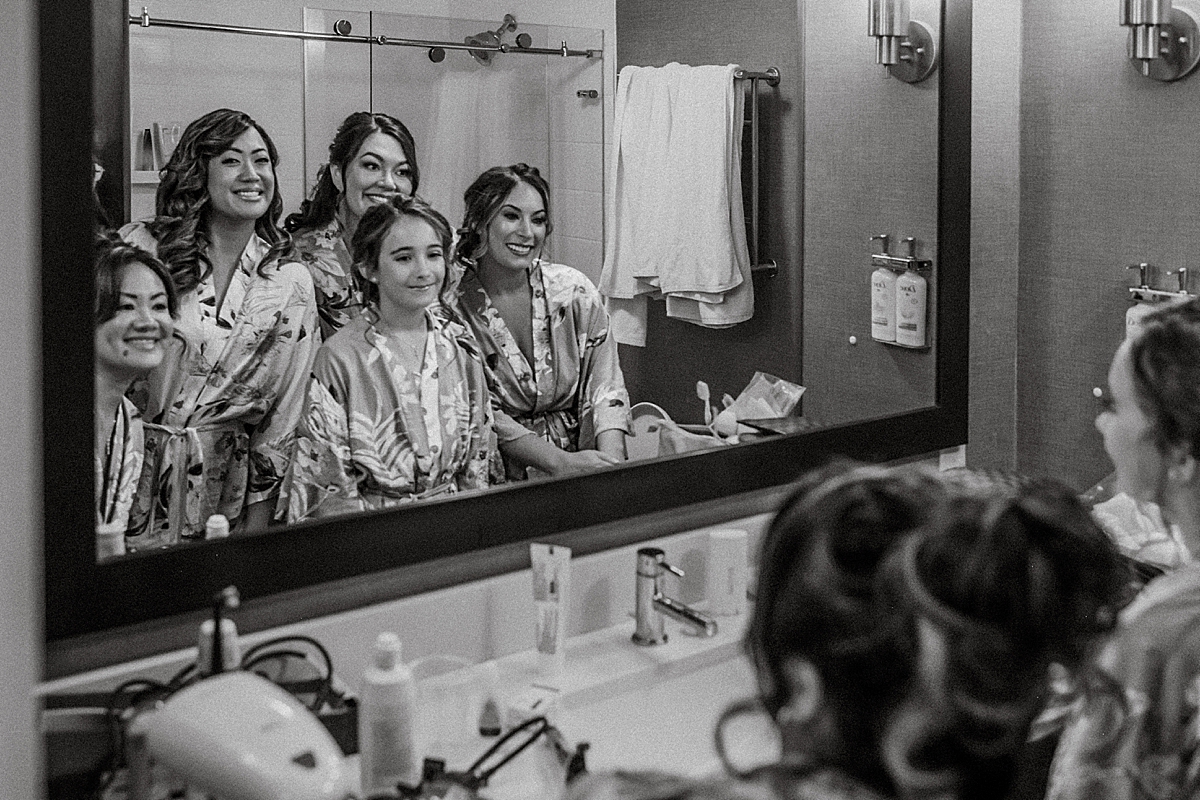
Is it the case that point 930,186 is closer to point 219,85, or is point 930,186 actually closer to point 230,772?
point 219,85

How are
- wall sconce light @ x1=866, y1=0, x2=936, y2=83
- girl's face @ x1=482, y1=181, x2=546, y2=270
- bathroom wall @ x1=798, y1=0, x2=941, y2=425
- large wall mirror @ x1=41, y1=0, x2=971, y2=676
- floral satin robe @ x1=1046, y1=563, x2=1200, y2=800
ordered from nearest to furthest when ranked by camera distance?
floral satin robe @ x1=1046, y1=563, x2=1200, y2=800
large wall mirror @ x1=41, y1=0, x2=971, y2=676
girl's face @ x1=482, y1=181, x2=546, y2=270
bathroom wall @ x1=798, y1=0, x2=941, y2=425
wall sconce light @ x1=866, y1=0, x2=936, y2=83

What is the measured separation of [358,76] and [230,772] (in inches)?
32.3

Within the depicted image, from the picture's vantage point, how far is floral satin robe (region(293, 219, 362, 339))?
5.57 ft

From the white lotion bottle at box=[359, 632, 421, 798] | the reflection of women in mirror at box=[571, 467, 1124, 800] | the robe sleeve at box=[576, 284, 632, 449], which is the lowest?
the white lotion bottle at box=[359, 632, 421, 798]

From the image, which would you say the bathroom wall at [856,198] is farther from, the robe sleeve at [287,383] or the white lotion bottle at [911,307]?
the robe sleeve at [287,383]

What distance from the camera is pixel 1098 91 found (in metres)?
2.41

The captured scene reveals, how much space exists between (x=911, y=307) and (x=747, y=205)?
41 cm

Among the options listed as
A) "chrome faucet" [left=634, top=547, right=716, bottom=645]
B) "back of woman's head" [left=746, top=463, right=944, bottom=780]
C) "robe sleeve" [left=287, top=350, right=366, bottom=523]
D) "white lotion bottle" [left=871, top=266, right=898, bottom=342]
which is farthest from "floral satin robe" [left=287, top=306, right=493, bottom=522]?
"back of woman's head" [left=746, top=463, right=944, bottom=780]

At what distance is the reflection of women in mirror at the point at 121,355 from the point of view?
1536 millimetres

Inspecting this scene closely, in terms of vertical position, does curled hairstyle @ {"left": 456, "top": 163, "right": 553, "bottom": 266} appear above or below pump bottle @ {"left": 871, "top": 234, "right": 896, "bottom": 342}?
above

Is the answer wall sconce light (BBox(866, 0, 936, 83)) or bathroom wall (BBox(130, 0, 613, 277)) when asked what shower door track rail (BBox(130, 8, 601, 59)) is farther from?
wall sconce light (BBox(866, 0, 936, 83))

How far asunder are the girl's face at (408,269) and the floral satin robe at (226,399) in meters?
0.09

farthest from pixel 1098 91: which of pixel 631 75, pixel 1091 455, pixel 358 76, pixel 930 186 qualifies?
pixel 358 76

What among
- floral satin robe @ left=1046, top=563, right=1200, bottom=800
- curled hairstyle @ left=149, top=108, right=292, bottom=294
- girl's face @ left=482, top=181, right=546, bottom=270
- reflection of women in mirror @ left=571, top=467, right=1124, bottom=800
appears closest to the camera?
reflection of women in mirror @ left=571, top=467, right=1124, bottom=800
